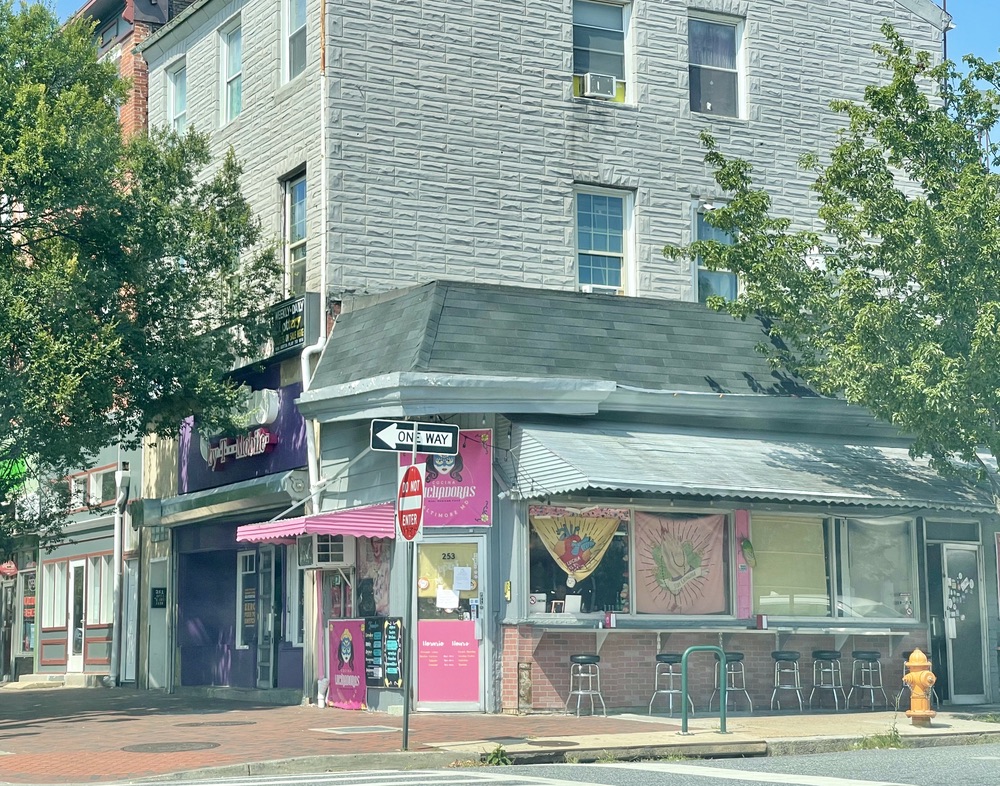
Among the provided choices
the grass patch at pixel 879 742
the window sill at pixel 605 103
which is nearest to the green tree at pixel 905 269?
the window sill at pixel 605 103

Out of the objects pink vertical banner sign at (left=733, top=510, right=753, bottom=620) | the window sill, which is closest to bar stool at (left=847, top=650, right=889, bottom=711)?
pink vertical banner sign at (left=733, top=510, right=753, bottom=620)

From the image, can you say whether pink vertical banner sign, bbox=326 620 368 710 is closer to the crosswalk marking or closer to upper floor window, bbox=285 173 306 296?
upper floor window, bbox=285 173 306 296

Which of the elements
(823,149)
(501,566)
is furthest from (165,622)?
(823,149)

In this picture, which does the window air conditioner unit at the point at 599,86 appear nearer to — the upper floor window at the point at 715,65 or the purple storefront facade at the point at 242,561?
the upper floor window at the point at 715,65

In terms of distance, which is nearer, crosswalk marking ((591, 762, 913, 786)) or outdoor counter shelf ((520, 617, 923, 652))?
crosswalk marking ((591, 762, 913, 786))

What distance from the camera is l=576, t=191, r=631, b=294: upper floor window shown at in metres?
23.4

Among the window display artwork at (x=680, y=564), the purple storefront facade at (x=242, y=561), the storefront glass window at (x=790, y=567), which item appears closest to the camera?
the window display artwork at (x=680, y=564)

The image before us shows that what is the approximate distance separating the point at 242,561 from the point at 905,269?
1277 cm

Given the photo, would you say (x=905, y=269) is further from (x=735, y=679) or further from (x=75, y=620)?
(x=75, y=620)

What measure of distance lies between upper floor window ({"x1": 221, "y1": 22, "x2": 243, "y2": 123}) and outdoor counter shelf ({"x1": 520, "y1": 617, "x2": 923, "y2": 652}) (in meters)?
11.5

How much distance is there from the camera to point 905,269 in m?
18.5

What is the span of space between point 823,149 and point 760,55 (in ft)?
6.40

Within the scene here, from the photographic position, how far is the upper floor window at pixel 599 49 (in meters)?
23.7

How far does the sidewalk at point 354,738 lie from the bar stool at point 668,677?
49cm
